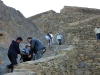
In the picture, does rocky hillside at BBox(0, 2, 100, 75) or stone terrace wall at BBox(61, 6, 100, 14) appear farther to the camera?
stone terrace wall at BBox(61, 6, 100, 14)

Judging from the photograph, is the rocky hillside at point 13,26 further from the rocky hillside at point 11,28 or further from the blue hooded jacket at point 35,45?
the blue hooded jacket at point 35,45

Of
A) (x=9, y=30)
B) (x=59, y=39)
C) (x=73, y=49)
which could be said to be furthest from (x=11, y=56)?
(x=59, y=39)

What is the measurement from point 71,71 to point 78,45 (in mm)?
1767

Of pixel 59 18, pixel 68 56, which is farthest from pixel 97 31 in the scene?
pixel 59 18

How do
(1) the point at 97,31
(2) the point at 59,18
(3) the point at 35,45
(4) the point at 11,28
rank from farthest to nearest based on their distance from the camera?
1. (2) the point at 59,18
2. (1) the point at 97,31
3. (4) the point at 11,28
4. (3) the point at 35,45

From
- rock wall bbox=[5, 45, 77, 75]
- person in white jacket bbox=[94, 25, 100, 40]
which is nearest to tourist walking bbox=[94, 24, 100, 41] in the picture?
person in white jacket bbox=[94, 25, 100, 40]

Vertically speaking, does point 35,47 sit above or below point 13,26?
below

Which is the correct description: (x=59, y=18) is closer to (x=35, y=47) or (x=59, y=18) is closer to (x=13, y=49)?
(x=35, y=47)

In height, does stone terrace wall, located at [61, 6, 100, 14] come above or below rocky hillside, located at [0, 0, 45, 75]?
above

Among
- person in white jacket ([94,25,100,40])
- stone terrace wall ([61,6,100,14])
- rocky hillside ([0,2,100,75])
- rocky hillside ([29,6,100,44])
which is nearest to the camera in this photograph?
rocky hillside ([0,2,100,75])

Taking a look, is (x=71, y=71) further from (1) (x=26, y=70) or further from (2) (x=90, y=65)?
(1) (x=26, y=70)

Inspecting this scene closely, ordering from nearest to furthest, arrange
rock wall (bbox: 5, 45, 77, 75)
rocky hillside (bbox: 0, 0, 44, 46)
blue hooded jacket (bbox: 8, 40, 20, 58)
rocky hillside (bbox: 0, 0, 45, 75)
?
1. rock wall (bbox: 5, 45, 77, 75)
2. blue hooded jacket (bbox: 8, 40, 20, 58)
3. rocky hillside (bbox: 0, 0, 45, 75)
4. rocky hillside (bbox: 0, 0, 44, 46)

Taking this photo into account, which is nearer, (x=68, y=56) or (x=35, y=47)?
(x=35, y=47)

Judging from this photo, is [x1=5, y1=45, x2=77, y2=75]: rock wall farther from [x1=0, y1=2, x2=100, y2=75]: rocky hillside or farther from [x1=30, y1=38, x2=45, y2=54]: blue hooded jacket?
[x1=30, y1=38, x2=45, y2=54]: blue hooded jacket
